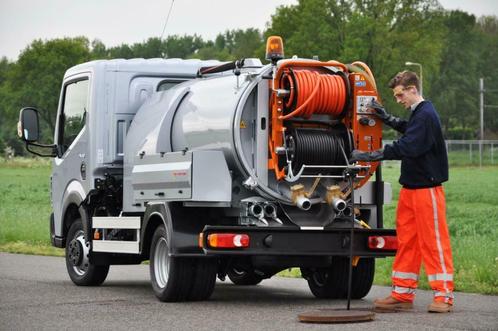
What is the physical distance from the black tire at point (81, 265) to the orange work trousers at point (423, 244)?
4.42 m

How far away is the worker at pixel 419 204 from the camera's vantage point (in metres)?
10.2

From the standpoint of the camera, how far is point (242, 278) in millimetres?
14320

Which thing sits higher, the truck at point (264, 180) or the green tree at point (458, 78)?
the green tree at point (458, 78)

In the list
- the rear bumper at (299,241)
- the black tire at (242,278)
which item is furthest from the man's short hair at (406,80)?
the black tire at (242,278)

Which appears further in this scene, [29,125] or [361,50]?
[361,50]

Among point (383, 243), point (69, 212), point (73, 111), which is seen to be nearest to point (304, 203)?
point (383, 243)

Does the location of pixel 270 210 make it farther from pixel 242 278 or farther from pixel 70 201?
pixel 70 201

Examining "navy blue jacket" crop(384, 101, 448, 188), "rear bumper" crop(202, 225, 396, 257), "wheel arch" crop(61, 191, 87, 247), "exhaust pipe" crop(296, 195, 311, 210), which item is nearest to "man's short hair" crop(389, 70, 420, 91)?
"navy blue jacket" crop(384, 101, 448, 188)

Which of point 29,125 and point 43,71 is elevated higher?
point 43,71

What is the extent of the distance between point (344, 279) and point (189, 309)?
2.04 meters

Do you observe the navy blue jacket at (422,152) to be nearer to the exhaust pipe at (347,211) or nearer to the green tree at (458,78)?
the exhaust pipe at (347,211)

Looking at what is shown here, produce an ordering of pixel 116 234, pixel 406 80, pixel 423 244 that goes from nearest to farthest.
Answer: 1. pixel 423 244
2. pixel 406 80
3. pixel 116 234

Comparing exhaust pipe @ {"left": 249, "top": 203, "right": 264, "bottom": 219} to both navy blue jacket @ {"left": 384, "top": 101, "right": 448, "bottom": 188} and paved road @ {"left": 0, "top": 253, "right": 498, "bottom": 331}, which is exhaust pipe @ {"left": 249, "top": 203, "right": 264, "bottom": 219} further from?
navy blue jacket @ {"left": 384, "top": 101, "right": 448, "bottom": 188}

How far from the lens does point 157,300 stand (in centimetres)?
1186
